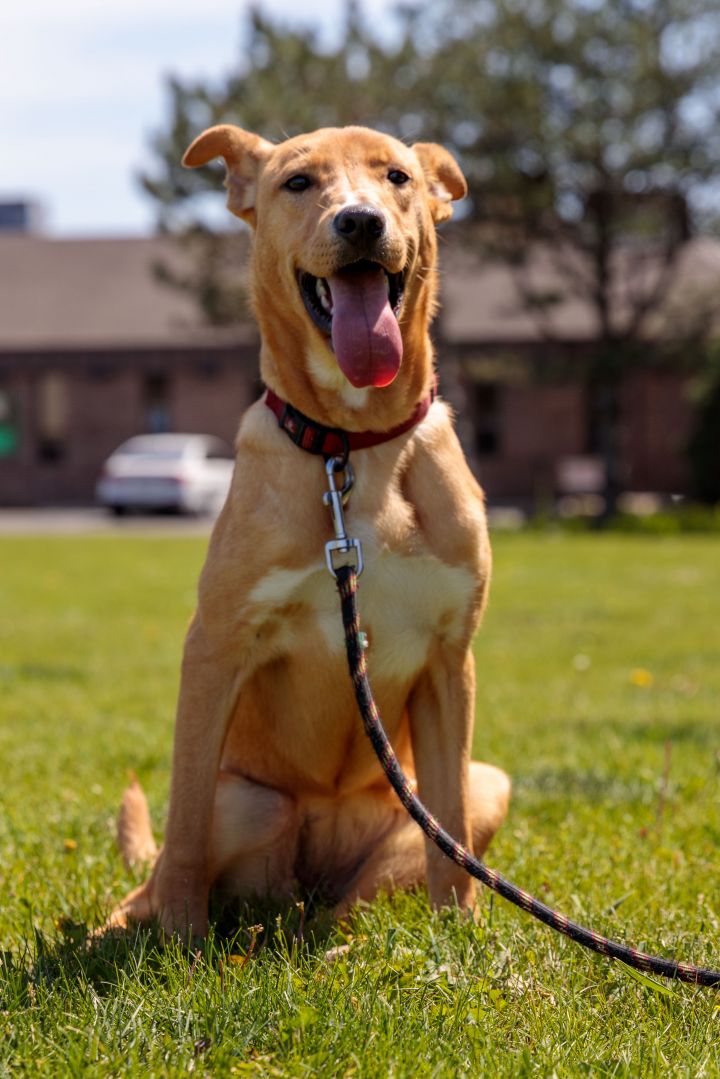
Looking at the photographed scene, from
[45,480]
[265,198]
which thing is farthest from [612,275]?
[265,198]

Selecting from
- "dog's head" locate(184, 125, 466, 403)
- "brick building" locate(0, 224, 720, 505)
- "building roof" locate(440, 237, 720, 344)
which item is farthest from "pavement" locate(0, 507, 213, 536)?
"dog's head" locate(184, 125, 466, 403)

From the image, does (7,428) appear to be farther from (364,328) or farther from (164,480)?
(364,328)

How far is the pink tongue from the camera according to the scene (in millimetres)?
3074

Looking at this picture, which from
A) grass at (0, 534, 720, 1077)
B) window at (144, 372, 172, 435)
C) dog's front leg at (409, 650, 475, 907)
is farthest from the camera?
window at (144, 372, 172, 435)

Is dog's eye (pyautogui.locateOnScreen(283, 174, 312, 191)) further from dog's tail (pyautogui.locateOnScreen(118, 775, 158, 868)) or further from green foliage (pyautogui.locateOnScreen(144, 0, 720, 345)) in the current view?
green foliage (pyautogui.locateOnScreen(144, 0, 720, 345))

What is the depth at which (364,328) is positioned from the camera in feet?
10.2

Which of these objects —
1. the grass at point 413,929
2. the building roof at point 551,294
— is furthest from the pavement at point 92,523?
the grass at point 413,929

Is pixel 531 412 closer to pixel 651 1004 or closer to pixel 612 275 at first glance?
pixel 612 275

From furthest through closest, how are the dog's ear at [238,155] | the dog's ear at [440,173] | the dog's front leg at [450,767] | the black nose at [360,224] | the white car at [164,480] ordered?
the white car at [164,480], the dog's ear at [440,173], the dog's ear at [238,155], the dog's front leg at [450,767], the black nose at [360,224]

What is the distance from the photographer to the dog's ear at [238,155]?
3678 mm

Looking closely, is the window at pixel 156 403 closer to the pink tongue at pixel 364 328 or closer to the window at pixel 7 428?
the window at pixel 7 428

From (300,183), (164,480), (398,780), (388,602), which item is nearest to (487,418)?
(164,480)

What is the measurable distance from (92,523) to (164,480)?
71.4 inches

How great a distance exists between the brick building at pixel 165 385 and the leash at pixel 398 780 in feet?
87.5
